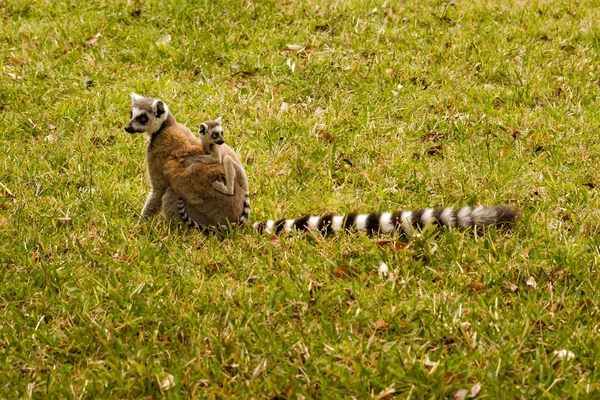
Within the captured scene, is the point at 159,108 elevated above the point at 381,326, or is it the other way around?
the point at 159,108

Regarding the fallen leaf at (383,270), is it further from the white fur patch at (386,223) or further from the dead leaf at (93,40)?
the dead leaf at (93,40)

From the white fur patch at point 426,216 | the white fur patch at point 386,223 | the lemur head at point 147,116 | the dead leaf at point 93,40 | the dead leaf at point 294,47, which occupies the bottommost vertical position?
the dead leaf at point 93,40

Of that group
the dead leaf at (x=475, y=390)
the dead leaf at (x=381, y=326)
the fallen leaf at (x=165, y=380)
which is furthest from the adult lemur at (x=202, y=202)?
the fallen leaf at (x=165, y=380)

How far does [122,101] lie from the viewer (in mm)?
8180

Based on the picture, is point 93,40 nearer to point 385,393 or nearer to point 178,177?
point 178,177

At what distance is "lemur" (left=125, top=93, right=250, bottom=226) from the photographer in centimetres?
555

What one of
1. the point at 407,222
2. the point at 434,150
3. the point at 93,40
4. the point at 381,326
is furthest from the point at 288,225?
the point at 93,40

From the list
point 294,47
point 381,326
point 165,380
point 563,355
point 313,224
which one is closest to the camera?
point 165,380

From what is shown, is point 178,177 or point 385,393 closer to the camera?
point 385,393

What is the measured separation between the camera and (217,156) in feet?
18.8

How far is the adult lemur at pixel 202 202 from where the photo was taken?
17.1 feet

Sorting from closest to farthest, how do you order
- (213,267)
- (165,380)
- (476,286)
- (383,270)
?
(165,380), (476,286), (383,270), (213,267)

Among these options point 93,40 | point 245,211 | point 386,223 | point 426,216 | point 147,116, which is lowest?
point 93,40

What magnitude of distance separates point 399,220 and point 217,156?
150 cm
